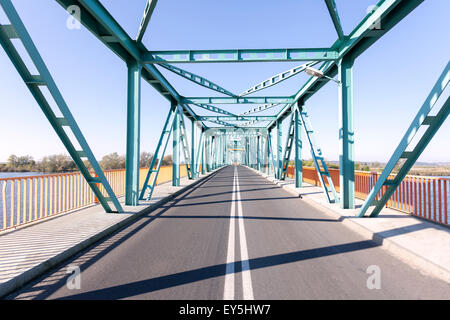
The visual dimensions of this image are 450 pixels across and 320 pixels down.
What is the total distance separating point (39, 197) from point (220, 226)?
4.82m

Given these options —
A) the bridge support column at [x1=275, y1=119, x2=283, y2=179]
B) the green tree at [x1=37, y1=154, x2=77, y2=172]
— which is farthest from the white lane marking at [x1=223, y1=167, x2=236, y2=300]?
the bridge support column at [x1=275, y1=119, x2=283, y2=179]

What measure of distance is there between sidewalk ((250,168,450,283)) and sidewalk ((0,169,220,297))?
229 inches

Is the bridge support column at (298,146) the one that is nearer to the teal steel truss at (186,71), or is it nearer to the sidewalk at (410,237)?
the teal steel truss at (186,71)

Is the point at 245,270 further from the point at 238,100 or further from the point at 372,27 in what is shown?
the point at 238,100

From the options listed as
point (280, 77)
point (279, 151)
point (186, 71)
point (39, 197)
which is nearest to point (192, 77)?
point (186, 71)

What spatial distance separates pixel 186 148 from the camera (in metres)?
17.7

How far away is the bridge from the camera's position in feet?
10.7

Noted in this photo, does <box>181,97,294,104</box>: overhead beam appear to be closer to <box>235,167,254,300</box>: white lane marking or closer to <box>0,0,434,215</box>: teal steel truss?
<box>0,0,434,215</box>: teal steel truss

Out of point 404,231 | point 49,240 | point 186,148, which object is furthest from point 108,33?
point 186,148

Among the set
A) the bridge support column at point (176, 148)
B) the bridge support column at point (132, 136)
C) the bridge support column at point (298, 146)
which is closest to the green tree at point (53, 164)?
the bridge support column at point (132, 136)

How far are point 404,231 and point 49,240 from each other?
24.7 feet

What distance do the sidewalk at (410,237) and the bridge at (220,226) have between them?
1.1 inches

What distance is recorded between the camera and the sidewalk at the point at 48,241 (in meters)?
3.39

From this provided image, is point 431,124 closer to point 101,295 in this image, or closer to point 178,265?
point 178,265
